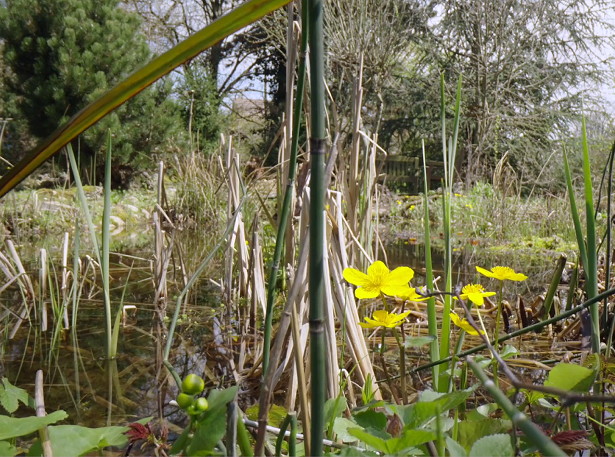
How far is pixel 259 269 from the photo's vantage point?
1.45 metres

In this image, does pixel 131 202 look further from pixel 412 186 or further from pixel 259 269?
pixel 259 269

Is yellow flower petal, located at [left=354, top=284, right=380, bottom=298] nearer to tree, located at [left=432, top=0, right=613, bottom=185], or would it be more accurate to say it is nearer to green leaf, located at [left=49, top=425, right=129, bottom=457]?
green leaf, located at [left=49, top=425, right=129, bottom=457]

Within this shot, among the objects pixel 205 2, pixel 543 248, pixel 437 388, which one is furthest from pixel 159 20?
pixel 437 388

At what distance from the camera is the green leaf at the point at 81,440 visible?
1.61 feet

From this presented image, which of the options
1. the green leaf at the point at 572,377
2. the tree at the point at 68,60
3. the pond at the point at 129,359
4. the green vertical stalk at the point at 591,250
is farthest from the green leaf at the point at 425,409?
the tree at the point at 68,60

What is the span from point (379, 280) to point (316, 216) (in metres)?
0.34

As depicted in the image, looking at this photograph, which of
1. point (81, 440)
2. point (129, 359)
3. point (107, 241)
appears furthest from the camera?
point (129, 359)

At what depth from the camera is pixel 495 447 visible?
44 centimetres

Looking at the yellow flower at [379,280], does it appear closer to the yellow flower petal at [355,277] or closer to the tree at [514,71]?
the yellow flower petal at [355,277]

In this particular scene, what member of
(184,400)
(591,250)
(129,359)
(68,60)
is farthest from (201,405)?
(68,60)

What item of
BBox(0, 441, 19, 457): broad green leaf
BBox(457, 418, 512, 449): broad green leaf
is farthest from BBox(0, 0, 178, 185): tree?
BBox(457, 418, 512, 449): broad green leaf

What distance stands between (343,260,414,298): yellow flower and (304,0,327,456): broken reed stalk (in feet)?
0.94

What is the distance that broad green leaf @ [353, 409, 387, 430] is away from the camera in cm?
56

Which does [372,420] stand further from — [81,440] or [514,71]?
[514,71]
